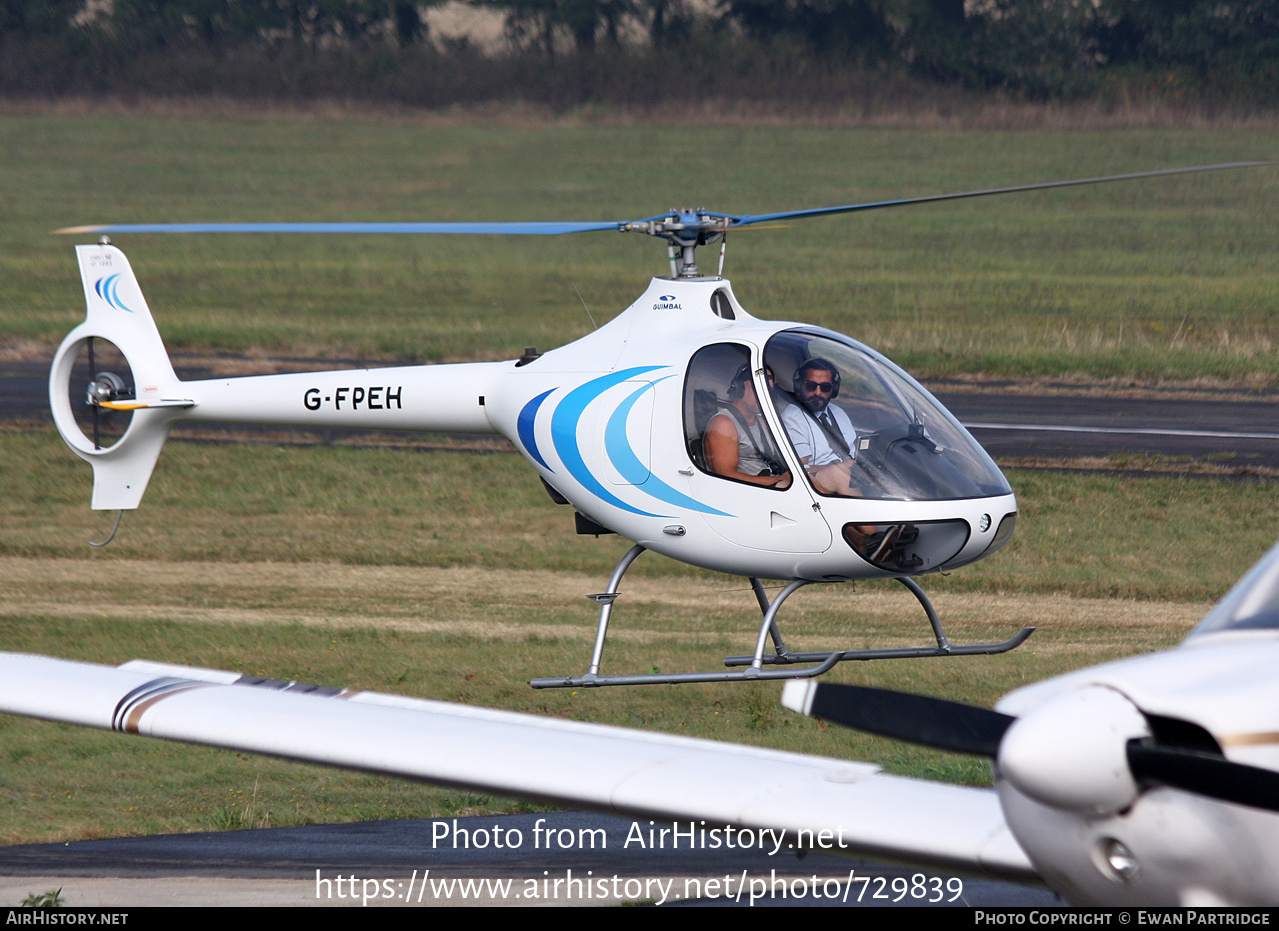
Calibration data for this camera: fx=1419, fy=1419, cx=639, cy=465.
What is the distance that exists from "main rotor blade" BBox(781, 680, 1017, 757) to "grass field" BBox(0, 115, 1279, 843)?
163 inches

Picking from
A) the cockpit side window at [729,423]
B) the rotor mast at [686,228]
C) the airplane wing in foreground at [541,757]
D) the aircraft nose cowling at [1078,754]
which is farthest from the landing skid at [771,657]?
the aircraft nose cowling at [1078,754]

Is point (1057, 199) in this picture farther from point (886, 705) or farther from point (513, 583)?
point (886, 705)

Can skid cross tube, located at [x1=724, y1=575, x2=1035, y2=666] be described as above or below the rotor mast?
below

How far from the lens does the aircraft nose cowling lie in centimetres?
339

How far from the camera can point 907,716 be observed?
13.1 ft

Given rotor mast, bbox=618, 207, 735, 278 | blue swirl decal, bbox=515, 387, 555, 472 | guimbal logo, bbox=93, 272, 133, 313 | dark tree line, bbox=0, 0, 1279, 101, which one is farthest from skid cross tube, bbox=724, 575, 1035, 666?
dark tree line, bbox=0, 0, 1279, 101

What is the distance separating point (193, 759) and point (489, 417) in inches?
118

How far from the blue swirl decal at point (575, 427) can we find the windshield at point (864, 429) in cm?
106

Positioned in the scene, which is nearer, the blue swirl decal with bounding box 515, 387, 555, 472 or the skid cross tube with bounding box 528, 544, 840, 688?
the skid cross tube with bounding box 528, 544, 840, 688

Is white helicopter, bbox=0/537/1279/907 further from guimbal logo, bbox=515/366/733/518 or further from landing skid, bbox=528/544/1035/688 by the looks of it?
guimbal logo, bbox=515/366/733/518

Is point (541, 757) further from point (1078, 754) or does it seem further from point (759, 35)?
point (759, 35)

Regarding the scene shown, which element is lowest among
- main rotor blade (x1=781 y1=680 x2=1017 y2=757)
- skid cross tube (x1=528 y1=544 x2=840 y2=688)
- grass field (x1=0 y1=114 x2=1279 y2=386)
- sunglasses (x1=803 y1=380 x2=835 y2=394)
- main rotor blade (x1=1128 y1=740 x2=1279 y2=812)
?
grass field (x1=0 y1=114 x2=1279 y2=386)

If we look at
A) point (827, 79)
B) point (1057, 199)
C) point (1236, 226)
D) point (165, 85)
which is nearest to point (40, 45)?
point (165, 85)

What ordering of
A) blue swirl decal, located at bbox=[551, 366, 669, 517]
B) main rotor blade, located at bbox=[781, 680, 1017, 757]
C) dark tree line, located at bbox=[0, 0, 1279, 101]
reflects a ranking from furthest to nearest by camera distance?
dark tree line, located at bbox=[0, 0, 1279, 101] → blue swirl decal, located at bbox=[551, 366, 669, 517] → main rotor blade, located at bbox=[781, 680, 1017, 757]
